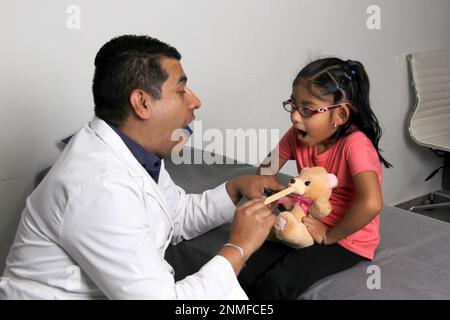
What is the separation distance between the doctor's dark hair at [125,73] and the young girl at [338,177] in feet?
1.22

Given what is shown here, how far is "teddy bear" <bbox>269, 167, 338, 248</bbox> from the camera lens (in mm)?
1364

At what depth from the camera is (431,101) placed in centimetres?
326

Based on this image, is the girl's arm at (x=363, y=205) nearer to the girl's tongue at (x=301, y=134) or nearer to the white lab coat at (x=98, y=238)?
the girl's tongue at (x=301, y=134)

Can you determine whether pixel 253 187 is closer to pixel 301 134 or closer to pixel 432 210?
pixel 301 134

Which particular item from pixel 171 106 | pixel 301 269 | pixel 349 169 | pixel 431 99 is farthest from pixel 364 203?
pixel 431 99

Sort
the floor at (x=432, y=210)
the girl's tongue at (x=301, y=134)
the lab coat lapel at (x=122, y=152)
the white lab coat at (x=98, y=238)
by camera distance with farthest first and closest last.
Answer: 1. the floor at (x=432, y=210)
2. the girl's tongue at (x=301, y=134)
3. the lab coat lapel at (x=122, y=152)
4. the white lab coat at (x=98, y=238)

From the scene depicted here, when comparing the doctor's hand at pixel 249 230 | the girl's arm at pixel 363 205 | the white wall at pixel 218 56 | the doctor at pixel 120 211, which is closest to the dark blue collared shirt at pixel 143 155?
the doctor at pixel 120 211

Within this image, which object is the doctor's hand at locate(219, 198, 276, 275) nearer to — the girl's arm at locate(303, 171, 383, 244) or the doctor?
the doctor

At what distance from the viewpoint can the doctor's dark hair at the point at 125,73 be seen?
1226 mm

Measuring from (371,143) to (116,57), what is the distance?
0.68 meters

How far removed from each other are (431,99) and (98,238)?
2.65 metres

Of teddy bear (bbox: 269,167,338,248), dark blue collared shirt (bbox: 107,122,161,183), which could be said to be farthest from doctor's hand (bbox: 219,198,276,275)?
dark blue collared shirt (bbox: 107,122,161,183)

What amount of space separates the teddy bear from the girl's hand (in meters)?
0.01
